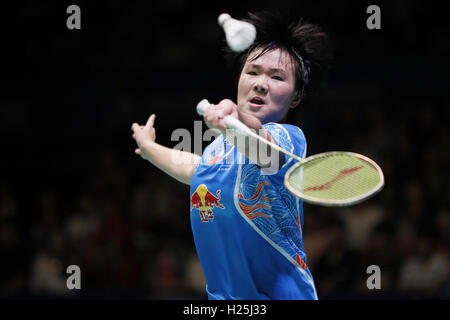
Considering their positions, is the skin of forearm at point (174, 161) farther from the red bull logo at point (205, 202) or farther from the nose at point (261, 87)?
the nose at point (261, 87)

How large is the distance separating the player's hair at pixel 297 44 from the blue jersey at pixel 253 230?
1.44 ft

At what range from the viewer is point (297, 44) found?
10.6 ft

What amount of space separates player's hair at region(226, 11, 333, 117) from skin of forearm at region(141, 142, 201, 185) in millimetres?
551

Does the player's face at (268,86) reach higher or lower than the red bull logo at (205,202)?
higher

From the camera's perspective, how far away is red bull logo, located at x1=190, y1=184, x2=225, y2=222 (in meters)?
2.89

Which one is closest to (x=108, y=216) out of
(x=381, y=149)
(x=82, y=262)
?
(x=82, y=262)

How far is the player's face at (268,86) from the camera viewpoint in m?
3.02

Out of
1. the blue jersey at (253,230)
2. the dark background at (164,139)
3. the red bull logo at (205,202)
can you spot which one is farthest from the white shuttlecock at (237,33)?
the dark background at (164,139)

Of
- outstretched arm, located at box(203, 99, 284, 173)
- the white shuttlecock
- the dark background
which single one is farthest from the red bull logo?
the dark background

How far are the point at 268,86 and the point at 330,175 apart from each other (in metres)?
0.62

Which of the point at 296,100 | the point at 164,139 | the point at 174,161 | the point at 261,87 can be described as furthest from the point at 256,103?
the point at 164,139

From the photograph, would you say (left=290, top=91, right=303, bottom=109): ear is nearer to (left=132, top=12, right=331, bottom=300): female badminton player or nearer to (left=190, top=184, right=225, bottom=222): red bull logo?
(left=132, top=12, right=331, bottom=300): female badminton player

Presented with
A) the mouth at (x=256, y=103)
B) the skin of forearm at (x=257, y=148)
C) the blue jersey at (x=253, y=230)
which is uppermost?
the mouth at (x=256, y=103)
